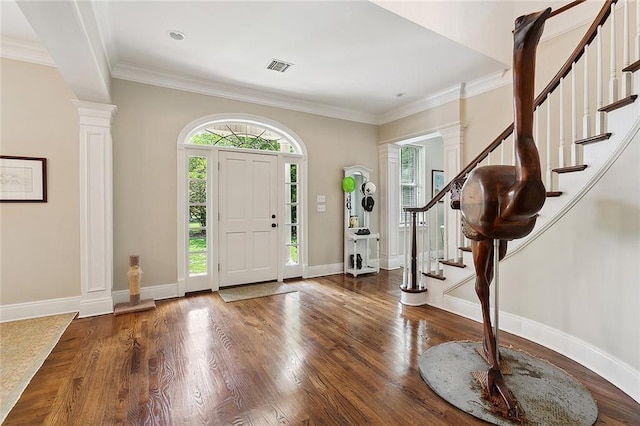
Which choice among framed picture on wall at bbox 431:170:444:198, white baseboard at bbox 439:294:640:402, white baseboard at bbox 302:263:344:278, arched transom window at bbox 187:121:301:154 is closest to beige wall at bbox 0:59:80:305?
arched transom window at bbox 187:121:301:154

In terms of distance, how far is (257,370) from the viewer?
7.18 feet

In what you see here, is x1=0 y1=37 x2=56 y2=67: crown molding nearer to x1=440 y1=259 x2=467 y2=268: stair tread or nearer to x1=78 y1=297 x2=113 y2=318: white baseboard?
x1=78 y1=297 x2=113 y2=318: white baseboard

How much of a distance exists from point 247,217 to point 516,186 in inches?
150

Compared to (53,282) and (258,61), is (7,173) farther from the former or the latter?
(258,61)

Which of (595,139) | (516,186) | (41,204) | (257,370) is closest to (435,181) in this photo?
(595,139)

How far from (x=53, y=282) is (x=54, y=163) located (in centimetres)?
139

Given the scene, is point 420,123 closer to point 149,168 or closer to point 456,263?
point 456,263

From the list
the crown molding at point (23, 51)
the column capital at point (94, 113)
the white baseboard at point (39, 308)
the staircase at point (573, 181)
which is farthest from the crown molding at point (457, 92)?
the white baseboard at point (39, 308)

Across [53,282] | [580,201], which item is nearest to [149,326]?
[53,282]

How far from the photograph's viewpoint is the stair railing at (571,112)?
6.79ft

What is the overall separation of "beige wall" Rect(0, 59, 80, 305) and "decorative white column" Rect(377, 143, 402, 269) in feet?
15.7

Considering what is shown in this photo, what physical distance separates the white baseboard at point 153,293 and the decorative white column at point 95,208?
301 millimetres

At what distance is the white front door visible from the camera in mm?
4441

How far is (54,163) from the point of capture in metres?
3.37
